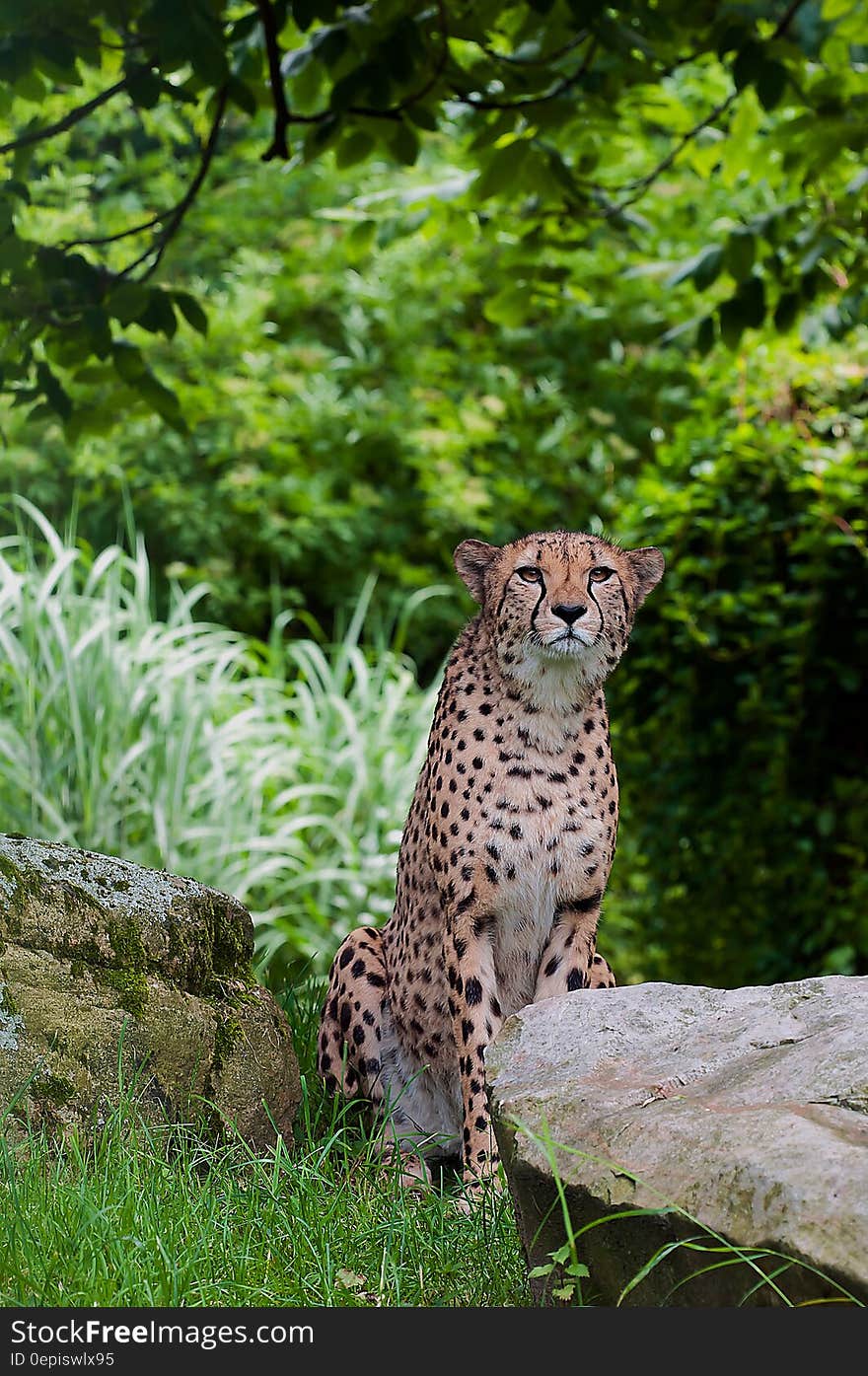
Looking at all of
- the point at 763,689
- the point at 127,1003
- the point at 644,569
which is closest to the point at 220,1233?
the point at 127,1003

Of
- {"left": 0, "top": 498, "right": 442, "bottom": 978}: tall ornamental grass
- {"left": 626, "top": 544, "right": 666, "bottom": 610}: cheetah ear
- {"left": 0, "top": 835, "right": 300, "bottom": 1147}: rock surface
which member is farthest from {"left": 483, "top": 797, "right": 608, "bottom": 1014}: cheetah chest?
{"left": 0, "top": 498, "right": 442, "bottom": 978}: tall ornamental grass

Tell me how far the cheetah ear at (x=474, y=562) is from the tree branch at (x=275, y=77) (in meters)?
1.97

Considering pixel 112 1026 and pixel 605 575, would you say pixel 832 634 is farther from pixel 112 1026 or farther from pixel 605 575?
→ pixel 112 1026

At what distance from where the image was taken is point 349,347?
12258 mm

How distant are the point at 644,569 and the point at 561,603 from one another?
0.34 meters

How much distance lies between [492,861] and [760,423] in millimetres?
5053

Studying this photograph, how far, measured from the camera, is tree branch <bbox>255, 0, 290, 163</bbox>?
4.61 meters

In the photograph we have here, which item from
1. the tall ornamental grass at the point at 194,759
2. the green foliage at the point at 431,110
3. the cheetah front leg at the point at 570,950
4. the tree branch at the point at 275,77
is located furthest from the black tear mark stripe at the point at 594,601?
the tall ornamental grass at the point at 194,759

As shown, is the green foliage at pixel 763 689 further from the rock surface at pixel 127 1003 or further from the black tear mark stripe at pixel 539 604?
the rock surface at pixel 127 1003

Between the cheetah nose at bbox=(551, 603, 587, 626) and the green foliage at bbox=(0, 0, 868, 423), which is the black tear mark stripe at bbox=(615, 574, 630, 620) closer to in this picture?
the cheetah nose at bbox=(551, 603, 587, 626)

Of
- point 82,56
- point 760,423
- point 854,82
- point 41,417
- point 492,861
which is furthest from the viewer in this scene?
point 760,423

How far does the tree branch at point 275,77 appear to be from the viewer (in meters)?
4.61

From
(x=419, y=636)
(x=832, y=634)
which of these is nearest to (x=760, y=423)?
(x=832, y=634)

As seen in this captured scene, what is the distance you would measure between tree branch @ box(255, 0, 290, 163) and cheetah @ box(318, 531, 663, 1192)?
1965mm
